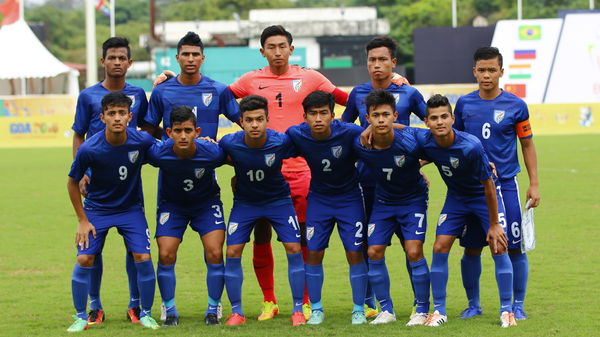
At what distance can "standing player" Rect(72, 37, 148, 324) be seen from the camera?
7.72 meters

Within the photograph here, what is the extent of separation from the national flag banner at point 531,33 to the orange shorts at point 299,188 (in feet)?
110

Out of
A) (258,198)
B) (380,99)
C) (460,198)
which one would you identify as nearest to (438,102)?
(380,99)

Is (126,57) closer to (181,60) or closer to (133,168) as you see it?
(181,60)

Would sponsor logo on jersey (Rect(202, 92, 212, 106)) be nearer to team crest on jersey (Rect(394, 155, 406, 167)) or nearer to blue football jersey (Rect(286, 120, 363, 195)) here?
blue football jersey (Rect(286, 120, 363, 195))

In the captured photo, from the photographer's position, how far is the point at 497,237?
23.0 ft

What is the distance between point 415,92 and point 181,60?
1.94 m

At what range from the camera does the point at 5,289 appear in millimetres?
9172

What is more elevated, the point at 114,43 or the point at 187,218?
the point at 114,43

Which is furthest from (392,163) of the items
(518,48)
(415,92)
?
(518,48)

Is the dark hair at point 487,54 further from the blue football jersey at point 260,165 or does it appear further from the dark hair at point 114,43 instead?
the dark hair at point 114,43

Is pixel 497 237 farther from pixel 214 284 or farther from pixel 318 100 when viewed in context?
pixel 214 284

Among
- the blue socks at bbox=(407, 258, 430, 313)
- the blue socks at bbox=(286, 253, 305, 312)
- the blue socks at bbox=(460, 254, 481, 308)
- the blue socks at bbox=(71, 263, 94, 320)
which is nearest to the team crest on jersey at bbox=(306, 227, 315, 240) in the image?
the blue socks at bbox=(286, 253, 305, 312)

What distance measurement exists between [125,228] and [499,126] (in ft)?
9.92

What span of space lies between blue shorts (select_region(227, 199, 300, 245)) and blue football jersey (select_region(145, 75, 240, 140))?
814 mm
